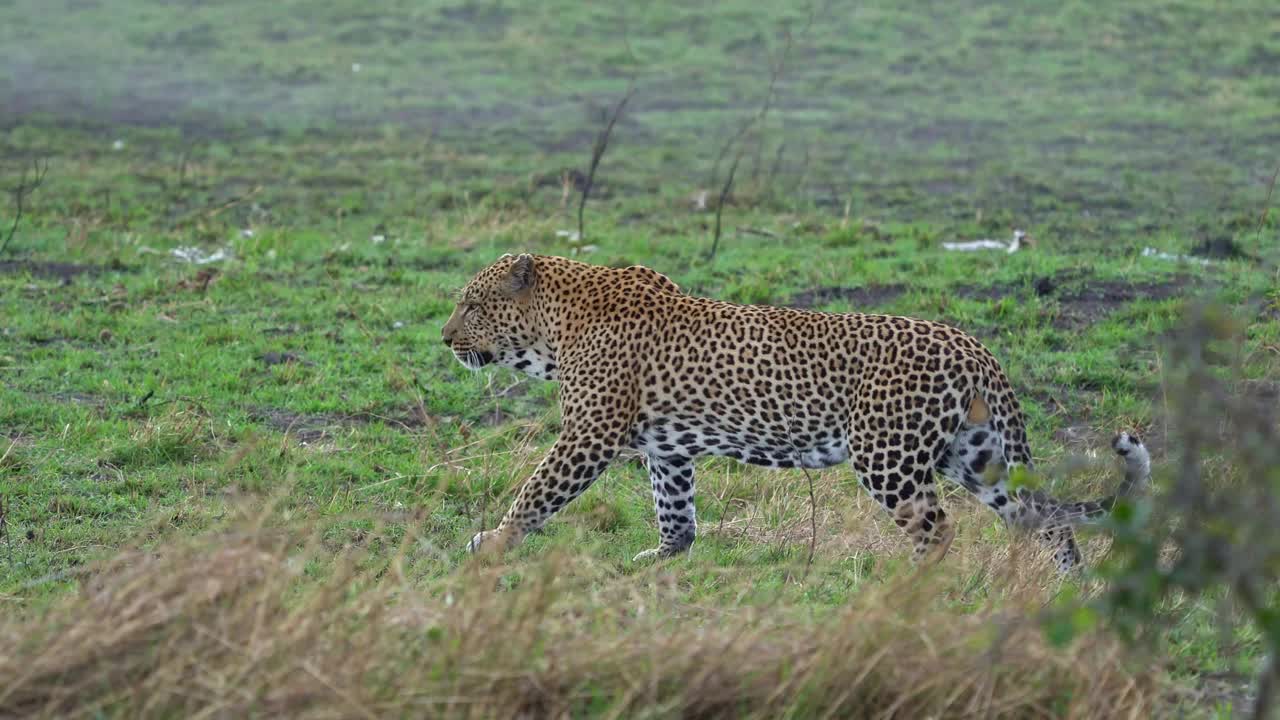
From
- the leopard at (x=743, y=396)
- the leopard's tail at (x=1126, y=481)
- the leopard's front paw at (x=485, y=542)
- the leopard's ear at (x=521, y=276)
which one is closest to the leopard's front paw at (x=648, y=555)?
the leopard at (x=743, y=396)

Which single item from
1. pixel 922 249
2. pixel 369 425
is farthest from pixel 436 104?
pixel 369 425

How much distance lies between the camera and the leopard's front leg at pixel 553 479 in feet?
26.3

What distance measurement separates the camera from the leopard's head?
8.62 metres

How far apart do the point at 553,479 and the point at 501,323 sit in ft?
3.37

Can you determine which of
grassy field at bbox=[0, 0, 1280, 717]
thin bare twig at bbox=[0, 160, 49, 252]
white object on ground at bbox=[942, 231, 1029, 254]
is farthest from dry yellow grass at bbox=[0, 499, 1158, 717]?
thin bare twig at bbox=[0, 160, 49, 252]

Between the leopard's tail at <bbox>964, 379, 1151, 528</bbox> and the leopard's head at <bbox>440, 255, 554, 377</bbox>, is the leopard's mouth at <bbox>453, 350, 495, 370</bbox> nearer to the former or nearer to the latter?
the leopard's head at <bbox>440, 255, 554, 377</bbox>

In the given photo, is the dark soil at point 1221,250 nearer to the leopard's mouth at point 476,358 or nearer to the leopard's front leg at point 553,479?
the leopard's mouth at point 476,358

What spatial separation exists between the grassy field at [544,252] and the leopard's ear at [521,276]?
1.05 metres

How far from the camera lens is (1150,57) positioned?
27438 millimetres

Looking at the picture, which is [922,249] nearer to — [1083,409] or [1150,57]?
[1083,409]

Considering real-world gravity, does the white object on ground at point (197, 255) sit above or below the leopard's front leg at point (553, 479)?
below

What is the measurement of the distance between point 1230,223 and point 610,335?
9506 millimetres

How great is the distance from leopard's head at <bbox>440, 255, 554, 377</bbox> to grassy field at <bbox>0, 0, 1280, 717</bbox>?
678mm

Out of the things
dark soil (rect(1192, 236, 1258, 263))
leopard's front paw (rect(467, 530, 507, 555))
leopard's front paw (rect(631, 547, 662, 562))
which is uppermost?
leopard's front paw (rect(467, 530, 507, 555))
